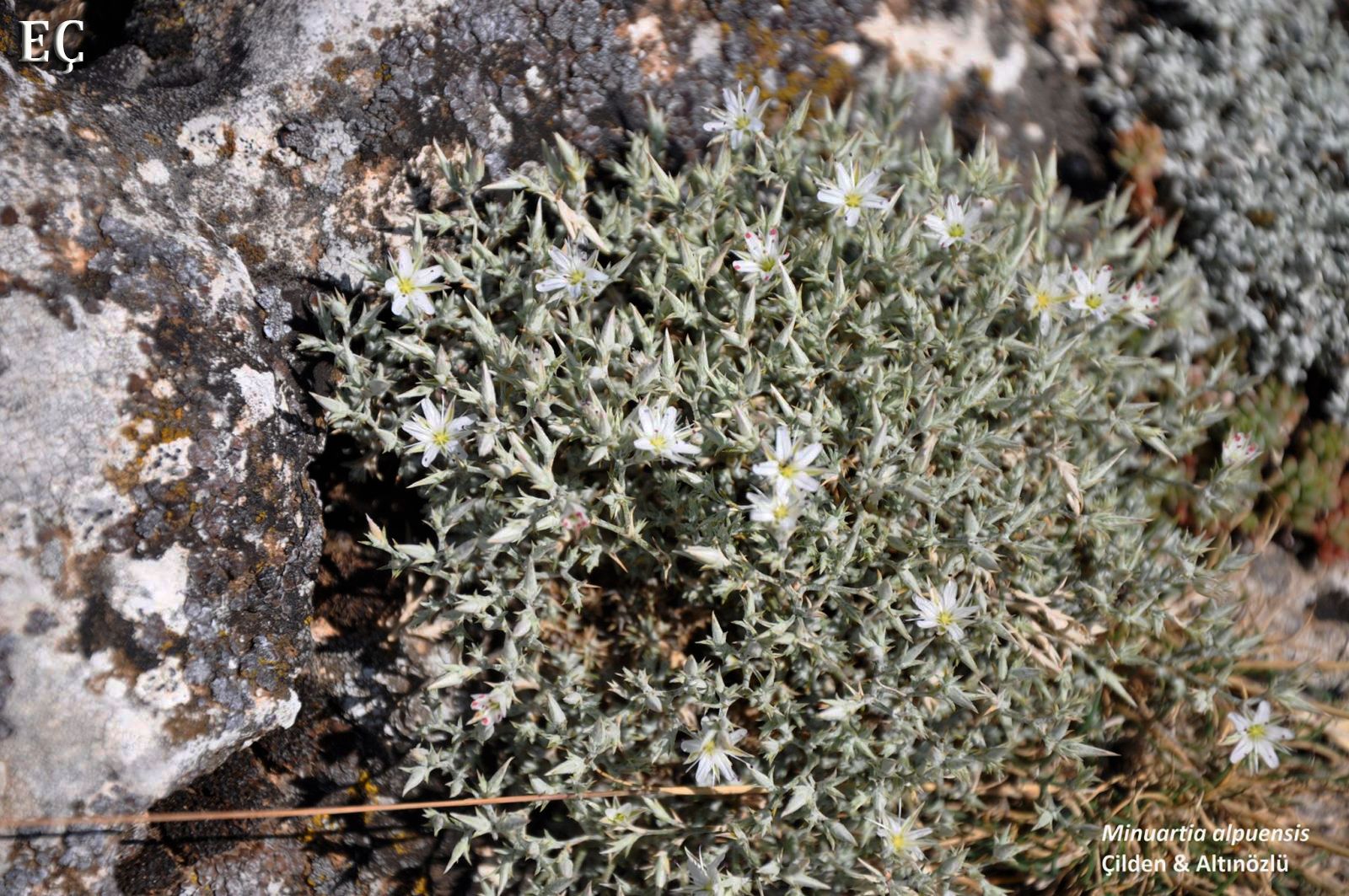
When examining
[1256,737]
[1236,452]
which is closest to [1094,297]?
[1236,452]

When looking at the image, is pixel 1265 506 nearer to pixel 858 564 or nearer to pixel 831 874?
pixel 858 564

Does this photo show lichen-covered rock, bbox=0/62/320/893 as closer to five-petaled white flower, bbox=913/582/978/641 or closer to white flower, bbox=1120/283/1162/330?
five-petaled white flower, bbox=913/582/978/641

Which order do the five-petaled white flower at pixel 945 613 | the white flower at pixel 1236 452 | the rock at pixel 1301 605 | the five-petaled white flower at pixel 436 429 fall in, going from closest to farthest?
the five-petaled white flower at pixel 945 613, the five-petaled white flower at pixel 436 429, the white flower at pixel 1236 452, the rock at pixel 1301 605

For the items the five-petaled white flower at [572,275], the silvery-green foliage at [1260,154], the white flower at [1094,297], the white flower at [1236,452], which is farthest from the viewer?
the silvery-green foliage at [1260,154]

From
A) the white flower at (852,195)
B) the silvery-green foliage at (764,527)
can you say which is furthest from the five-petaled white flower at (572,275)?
the white flower at (852,195)

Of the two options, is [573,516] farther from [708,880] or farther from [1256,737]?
[1256,737]

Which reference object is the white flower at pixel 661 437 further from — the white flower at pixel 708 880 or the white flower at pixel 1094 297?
the white flower at pixel 1094 297
